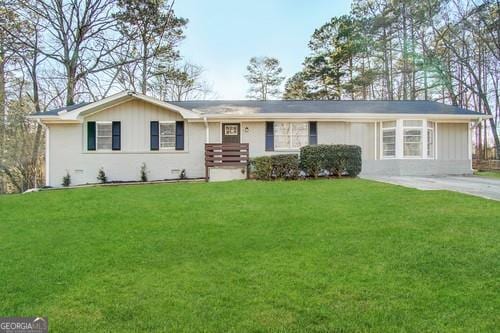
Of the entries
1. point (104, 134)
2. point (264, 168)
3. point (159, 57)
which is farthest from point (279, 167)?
point (159, 57)

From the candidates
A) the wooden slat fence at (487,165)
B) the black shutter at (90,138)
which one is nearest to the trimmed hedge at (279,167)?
the black shutter at (90,138)

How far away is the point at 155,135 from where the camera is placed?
14000 mm

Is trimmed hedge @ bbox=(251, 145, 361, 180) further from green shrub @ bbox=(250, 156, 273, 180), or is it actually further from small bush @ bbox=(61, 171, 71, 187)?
small bush @ bbox=(61, 171, 71, 187)

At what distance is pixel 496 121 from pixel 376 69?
8.47 meters

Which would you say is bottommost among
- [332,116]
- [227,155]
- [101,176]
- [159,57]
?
[101,176]

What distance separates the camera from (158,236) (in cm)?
552

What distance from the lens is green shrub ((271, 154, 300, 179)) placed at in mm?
11734

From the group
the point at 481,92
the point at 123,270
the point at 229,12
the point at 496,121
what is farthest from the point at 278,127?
the point at 496,121

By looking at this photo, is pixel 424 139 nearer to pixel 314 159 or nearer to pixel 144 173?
pixel 314 159

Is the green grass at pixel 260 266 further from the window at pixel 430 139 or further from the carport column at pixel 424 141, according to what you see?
the window at pixel 430 139

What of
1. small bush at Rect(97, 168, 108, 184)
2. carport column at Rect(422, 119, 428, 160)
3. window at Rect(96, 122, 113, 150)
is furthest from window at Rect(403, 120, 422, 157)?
small bush at Rect(97, 168, 108, 184)

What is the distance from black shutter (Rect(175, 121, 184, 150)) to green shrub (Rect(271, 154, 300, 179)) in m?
4.10

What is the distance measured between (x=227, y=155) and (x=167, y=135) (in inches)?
104

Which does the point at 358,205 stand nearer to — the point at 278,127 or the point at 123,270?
the point at 123,270
